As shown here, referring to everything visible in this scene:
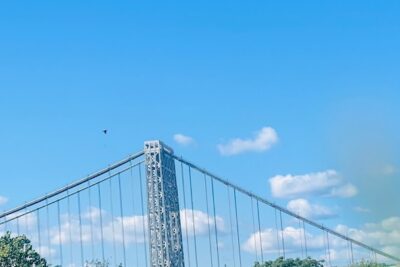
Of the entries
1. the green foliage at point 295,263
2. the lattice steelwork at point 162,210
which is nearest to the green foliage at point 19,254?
the lattice steelwork at point 162,210

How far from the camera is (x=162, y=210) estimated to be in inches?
4284

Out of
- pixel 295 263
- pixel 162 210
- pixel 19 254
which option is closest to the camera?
pixel 19 254

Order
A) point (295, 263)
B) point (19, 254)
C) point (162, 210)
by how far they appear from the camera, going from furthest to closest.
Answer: point (295, 263) → point (162, 210) → point (19, 254)

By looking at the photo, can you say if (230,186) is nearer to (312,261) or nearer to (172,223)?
(172,223)

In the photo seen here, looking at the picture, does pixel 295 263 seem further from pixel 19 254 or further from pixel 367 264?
pixel 19 254

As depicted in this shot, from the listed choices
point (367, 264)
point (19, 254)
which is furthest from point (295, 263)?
point (19, 254)

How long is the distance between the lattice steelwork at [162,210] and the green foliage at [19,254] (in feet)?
57.4

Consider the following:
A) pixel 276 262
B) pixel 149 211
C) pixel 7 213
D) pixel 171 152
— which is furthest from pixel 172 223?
pixel 276 262

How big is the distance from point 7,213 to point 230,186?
88.1ft

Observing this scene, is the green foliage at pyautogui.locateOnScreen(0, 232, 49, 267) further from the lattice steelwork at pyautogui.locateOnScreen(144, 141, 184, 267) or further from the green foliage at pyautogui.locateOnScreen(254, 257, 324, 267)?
the green foliage at pyautogui.locateOnScreen(254, 257, 324, 267)

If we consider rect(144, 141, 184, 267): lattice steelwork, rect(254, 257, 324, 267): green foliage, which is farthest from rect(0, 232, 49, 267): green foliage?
rect(254, 257, 324, 267): green foliage

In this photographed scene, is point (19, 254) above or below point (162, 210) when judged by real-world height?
below

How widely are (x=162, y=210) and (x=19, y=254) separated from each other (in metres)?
23.3

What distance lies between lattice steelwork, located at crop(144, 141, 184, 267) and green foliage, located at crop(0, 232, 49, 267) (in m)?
17.5
